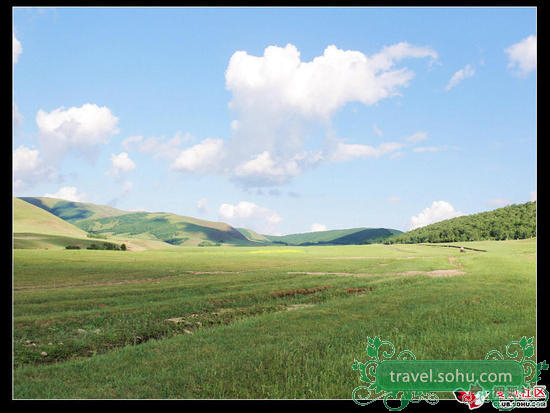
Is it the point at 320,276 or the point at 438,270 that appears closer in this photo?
the point at 438,270

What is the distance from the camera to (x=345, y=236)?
9367 mm

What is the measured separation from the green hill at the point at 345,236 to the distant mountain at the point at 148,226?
246 centimetres

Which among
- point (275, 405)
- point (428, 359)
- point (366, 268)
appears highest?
point (366, 268)

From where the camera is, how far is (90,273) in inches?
378

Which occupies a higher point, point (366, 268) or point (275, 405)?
point (366, 268)

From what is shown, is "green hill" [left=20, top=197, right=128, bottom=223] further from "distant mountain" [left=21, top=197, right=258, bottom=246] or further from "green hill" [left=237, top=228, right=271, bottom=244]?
"green hill" [left=237, top=228, right=271, bottom=244]

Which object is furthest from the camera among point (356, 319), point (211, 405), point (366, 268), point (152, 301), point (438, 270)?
point (366, 268)

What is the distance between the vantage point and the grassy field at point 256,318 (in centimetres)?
448

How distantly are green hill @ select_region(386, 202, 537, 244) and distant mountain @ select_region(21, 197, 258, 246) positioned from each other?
5.53 metres

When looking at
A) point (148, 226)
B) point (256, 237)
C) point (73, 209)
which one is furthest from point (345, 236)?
point (73, 209)

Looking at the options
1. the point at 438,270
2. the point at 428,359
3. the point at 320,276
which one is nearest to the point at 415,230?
the point at 438,270

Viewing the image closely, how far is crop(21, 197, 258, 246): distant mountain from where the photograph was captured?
11.0 metres

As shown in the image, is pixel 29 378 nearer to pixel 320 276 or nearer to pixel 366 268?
pixel 320 276
